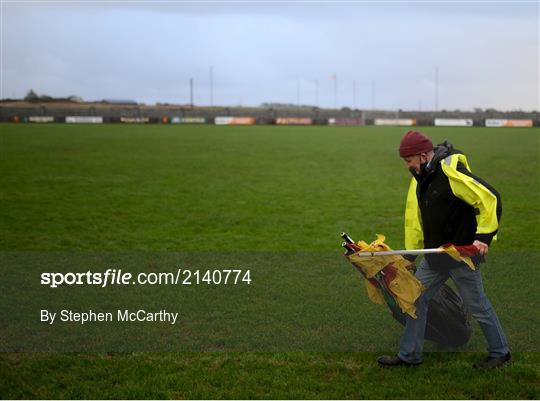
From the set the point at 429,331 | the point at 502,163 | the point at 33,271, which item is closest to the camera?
the point at 429,331

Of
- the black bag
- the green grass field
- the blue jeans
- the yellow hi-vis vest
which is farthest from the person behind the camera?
the black bag

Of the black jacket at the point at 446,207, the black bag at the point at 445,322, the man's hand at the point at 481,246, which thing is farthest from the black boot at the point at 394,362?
the man's hand at the point at 481,246

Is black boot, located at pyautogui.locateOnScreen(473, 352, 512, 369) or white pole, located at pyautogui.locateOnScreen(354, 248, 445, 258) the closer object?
white pole, located at pyautogui.locateOnScreen(354, 248, 445, 258)

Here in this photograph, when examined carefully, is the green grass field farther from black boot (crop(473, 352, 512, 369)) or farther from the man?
the man

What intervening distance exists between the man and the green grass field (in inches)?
9.4

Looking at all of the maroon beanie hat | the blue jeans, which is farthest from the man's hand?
the maroon beanie hat

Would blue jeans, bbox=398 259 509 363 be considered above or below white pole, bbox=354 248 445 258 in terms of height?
below

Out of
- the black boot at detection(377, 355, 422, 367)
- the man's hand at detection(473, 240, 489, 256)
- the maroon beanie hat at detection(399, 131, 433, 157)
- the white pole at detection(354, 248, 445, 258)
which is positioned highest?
→ the maroon beanie hat at detection(399, 131, 433, 157)

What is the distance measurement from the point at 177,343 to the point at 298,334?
116 centimetres

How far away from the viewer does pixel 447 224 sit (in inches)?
226

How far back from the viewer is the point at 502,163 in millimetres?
23453

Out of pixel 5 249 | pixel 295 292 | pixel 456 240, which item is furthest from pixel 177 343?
pixel 5 249

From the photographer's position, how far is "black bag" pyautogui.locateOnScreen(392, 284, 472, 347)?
6.26 meters

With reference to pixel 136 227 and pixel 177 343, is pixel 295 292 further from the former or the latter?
pixel 136 227
